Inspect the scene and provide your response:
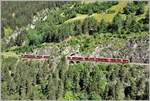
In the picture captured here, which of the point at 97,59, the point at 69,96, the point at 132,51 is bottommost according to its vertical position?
the point at 69,96

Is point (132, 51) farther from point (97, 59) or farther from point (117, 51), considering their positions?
point (97, 59)

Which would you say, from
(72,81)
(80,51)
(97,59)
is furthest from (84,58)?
(72,81)

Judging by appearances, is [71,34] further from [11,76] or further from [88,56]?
[11,76]

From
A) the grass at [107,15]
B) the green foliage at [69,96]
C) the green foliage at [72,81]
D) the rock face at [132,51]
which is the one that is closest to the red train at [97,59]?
the rock face at [132,51]

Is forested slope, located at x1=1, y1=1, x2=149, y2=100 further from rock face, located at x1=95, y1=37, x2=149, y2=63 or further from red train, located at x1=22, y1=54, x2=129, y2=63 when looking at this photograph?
red train, located at x1=22, y1=54, x2=129, y2=63

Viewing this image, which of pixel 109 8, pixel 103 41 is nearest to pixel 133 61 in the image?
pixel 103 41

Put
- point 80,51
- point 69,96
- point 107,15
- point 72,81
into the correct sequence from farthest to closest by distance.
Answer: point 107,15
point 80,51
point 72,81
point 69,96

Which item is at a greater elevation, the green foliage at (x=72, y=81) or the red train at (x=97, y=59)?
the red train at (x=97, y=59)

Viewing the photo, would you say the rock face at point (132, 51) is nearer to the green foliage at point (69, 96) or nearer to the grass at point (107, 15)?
the grass at point (107, 15)

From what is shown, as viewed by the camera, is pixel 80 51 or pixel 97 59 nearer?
pixel 97 59
